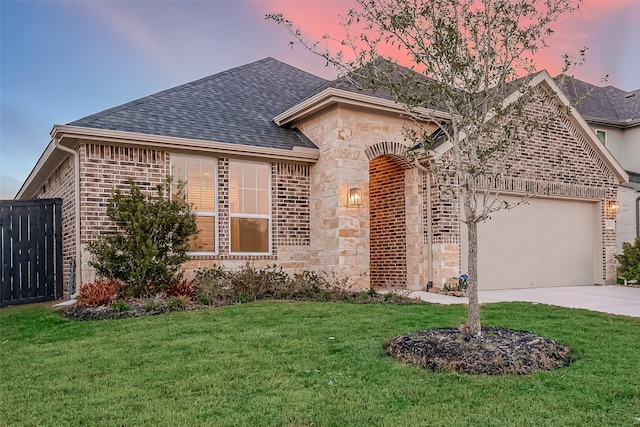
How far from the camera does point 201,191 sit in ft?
34.6

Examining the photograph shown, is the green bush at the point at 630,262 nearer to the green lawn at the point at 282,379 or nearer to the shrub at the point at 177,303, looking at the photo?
the green lawn at the point at 282,379

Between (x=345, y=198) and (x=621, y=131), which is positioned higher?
(x=621, y=131)

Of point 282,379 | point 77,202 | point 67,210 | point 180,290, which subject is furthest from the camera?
point 67,210

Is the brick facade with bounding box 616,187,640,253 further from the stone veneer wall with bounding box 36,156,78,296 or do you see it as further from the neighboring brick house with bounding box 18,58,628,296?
the stone veneer wall with bounding box 36,156,78,296

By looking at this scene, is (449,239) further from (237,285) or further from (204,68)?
(204,68)

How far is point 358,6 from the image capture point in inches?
236

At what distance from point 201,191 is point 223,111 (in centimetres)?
247

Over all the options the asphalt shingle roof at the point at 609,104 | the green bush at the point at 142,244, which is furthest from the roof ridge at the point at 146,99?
the asphalt shingle roof at the point at 609,104

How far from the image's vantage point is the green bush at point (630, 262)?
13.4 m

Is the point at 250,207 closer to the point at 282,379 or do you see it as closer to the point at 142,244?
the point at 142,244

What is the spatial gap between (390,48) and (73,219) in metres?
7.13

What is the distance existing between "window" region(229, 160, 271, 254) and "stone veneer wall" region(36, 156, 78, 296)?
310 cm

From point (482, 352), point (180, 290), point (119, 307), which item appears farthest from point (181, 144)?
point (482, 352)

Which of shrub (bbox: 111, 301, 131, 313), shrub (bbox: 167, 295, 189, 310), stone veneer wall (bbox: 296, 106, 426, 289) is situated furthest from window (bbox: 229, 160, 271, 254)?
shrub (bbox: 111, 301, 131, 313)
